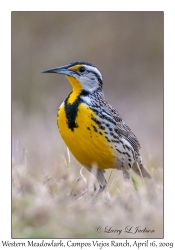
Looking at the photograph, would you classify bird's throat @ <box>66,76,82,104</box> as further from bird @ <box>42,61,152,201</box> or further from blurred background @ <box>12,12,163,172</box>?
blurred background @ <box>12,12,163,172</box>

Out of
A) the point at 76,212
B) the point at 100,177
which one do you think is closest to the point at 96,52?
the point at 100,177

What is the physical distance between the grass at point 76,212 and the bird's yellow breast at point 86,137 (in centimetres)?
46

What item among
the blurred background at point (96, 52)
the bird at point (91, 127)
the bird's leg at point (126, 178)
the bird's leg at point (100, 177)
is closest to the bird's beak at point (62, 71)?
the bird at point (91, 127)

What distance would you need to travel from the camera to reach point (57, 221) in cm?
300

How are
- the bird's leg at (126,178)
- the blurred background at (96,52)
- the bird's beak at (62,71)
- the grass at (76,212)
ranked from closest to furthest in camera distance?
1. the grass at (76,212)
2. the bird's leg at (126,178)
3. the bird's beak at (62,71)
4. the blurred background at (96,52)

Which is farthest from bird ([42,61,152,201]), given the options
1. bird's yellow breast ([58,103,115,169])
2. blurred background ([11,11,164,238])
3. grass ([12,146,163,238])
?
blurred background ([11,11,164,238])

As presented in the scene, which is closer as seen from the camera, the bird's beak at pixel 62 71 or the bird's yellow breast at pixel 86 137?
the bird's yellow breast at pixel 86 137

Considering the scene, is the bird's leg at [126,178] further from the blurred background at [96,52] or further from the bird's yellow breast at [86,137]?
the blurred background at [96,52]

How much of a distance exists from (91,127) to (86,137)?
7 centimetres

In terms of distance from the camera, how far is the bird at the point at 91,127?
4008 mm

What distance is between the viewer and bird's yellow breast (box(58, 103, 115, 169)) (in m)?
3.99

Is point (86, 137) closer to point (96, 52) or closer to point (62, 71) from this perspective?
point (62, 71)

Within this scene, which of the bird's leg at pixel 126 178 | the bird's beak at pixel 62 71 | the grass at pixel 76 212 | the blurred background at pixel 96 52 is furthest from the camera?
the blurred background at pixel 96 52

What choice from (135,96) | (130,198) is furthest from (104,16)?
(130,198)
